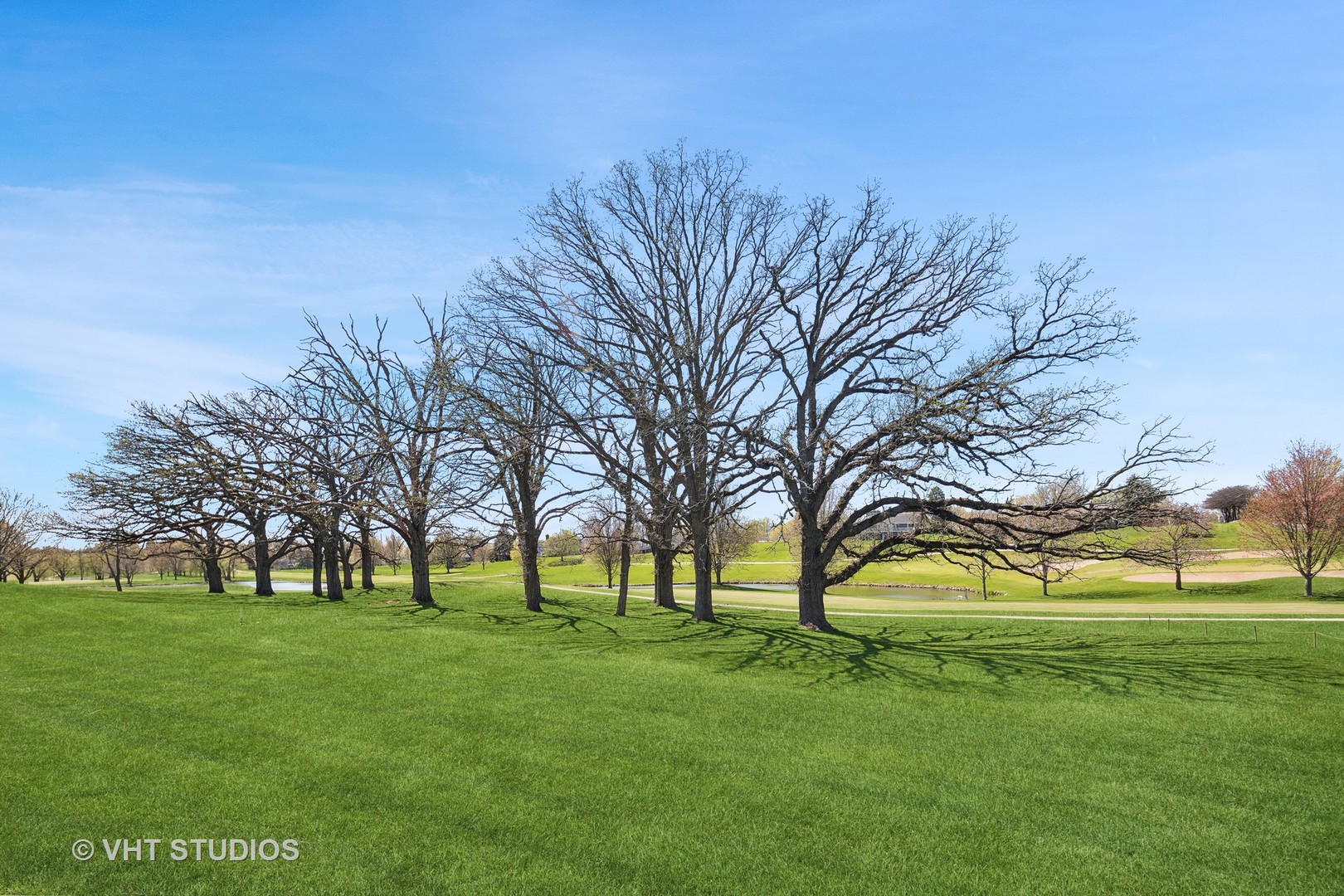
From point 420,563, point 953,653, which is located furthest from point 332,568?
point 953,653

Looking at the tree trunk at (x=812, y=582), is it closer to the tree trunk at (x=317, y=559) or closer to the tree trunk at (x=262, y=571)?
the tree trunk at (x=317, y=559)

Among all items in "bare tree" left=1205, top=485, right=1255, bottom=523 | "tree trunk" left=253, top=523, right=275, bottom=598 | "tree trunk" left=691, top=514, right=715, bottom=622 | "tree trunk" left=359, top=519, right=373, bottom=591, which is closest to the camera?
"tree trunk" left=691, top=514, right=715, bottom=622

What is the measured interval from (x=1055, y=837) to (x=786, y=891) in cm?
289

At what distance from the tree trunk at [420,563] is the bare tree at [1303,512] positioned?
4101cm

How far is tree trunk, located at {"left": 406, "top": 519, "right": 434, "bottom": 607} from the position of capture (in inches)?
1080

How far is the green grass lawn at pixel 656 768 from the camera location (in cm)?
598

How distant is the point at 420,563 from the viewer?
28109 millimetres

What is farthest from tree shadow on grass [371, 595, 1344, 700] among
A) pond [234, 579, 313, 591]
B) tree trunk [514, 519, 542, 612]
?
pond [234, 579, 313, 591]

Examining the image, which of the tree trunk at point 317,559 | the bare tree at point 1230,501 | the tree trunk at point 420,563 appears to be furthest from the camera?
the bare tree at point 1230,501

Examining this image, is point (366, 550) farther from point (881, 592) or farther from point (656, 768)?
point (881, 592)

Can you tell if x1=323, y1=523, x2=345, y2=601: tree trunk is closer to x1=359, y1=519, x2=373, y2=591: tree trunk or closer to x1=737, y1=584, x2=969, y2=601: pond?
x1=359, y1=519, x2=373, y2=591: tree trunk

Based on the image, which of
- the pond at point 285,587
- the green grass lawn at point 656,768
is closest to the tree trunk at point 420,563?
the green grass lawn at point 656,768

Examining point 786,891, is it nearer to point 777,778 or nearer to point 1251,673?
point 777,778

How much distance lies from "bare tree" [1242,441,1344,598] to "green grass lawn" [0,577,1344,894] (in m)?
25.9
